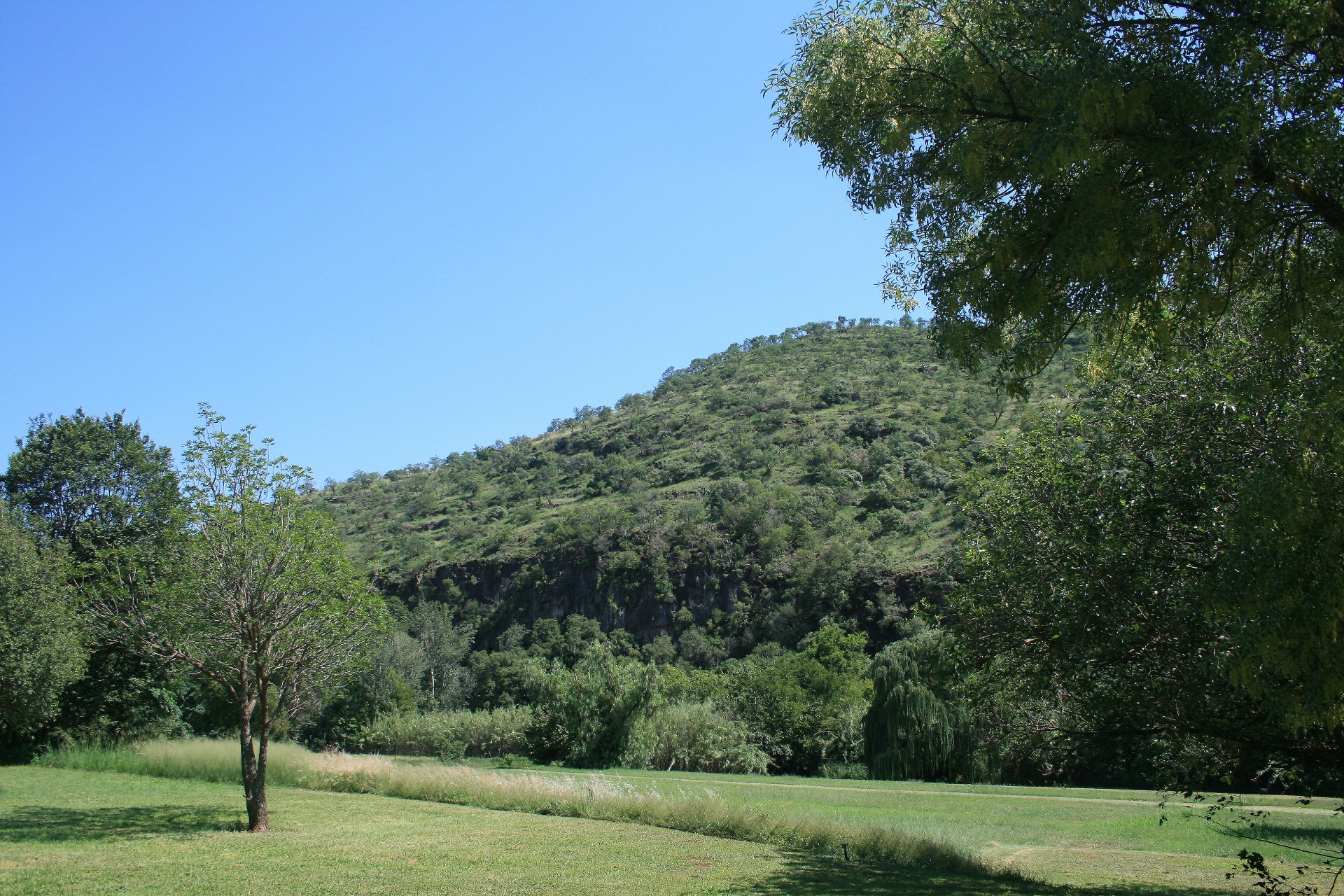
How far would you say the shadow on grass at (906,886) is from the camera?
34.7 ft

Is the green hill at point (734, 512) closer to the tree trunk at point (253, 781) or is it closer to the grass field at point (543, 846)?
the grass field at point (543, 846)

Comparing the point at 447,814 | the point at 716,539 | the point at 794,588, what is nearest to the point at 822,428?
the point at 716,539

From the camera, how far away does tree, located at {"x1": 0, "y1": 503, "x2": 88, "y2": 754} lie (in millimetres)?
23969

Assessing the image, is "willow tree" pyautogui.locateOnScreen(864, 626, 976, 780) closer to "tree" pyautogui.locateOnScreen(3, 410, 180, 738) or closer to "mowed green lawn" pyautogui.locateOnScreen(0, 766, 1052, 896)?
"mowed green lawn" pyautogui.locateOnScreen(0, 766, 1052, 896)

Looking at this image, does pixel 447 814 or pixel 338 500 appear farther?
pixel 338 500

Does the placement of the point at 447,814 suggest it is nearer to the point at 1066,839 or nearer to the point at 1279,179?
the point at 1066,839

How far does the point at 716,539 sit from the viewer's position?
78.4 m

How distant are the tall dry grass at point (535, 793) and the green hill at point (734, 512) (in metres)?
35.5

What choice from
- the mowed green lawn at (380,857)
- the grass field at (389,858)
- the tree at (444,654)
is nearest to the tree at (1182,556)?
the grass field at (389,858)

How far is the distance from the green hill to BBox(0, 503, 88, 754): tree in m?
37.3

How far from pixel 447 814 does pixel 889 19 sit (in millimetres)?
17583

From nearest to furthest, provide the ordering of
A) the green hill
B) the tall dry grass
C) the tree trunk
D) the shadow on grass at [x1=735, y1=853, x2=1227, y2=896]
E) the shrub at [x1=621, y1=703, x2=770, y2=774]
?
the shadow on grass at [x1=735, y1=853, x2=1227, y2=896], the tall dry grass, the tree trunk, the shrub at [x1=621, y1=703, x2=770, y2=774], the green hill

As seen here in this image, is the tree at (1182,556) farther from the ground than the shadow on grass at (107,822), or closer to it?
farther from the ground

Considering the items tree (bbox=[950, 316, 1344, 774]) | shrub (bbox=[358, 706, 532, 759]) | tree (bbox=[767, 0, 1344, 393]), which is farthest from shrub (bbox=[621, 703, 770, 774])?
tree (bbox=[767, 0, 1344, 393])
